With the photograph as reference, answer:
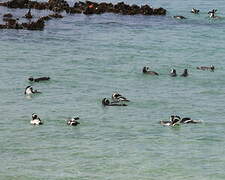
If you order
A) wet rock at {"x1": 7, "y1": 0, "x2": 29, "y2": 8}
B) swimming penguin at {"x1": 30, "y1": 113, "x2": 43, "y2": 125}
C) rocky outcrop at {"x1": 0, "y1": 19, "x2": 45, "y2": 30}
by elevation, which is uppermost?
wet rock at {"x1": 7, "y1": 0, "x2": 29, "y2": 8}

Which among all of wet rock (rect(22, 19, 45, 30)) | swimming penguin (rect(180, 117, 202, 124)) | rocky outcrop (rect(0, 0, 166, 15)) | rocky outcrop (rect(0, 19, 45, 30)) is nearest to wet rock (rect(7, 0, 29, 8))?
rocky outcrop (rect(0, 0, 166, 15))

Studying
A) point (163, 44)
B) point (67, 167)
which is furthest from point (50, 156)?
point (163, 44)

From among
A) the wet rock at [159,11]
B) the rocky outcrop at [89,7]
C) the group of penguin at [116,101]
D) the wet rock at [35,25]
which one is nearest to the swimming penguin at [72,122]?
the group of penguin at [116,101]

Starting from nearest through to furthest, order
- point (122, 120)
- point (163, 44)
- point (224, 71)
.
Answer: point (122, 120) → point (224, 71) → point (163, 44)

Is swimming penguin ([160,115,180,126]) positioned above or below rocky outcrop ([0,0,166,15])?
below

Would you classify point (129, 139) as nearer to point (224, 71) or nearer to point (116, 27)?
point (224, 71)

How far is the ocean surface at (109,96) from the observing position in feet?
93.7

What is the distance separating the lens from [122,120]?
34500 millimetres

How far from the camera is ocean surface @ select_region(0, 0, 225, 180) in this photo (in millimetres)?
28562

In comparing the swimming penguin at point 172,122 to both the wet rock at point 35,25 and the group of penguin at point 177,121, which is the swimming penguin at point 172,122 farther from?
the wet rock at point 35,25

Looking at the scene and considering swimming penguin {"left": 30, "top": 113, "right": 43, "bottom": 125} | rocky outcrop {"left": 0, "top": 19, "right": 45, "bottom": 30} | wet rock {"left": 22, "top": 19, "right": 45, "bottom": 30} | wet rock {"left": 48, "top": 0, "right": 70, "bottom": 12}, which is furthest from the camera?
wet rock {"left": 48, "top": 0, "right": 70, "bottom": 12}

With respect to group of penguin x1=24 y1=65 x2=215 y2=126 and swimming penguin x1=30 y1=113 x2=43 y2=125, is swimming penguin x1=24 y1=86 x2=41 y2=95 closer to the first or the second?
group of penguin x1=24 y1=65 x2=215 y2=126

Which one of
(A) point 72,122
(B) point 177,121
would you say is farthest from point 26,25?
(B) point 177,121

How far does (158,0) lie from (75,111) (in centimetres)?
4679
